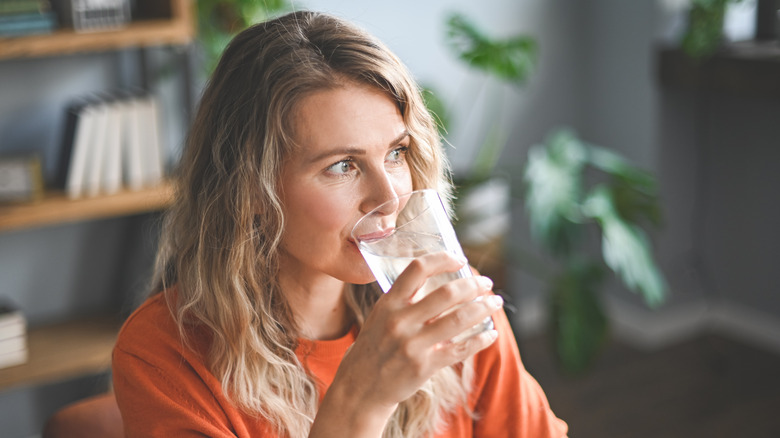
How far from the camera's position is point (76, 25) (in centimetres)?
219

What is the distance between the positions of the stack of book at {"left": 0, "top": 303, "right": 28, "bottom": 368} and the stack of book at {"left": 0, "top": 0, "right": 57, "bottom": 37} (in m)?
0.76

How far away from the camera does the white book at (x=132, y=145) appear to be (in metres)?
2.36

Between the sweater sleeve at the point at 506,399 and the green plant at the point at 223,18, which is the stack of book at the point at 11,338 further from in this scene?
the sweater sleeve at the point at 506,399

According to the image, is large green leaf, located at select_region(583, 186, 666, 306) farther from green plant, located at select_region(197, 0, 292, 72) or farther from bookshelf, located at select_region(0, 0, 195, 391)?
bookshelf, located at select_region(0, 0, 195, 391)

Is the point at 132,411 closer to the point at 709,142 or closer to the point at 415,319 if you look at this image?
the point at 415,319

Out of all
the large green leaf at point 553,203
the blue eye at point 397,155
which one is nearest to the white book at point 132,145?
the large green leaf at point 553,203

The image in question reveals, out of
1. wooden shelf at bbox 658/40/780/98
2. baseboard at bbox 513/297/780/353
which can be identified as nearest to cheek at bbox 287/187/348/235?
wooden shelf at bbox 658/40/780/98

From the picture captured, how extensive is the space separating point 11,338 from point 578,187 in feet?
5.64

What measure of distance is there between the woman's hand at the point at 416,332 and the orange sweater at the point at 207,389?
25 centimetres

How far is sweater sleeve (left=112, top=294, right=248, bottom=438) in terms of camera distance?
1009 millimetres

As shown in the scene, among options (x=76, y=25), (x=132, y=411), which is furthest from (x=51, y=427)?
(x=76, y=25)

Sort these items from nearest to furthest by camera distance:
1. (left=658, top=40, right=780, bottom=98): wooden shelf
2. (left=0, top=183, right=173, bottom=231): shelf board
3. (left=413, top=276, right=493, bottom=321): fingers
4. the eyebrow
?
(left=413, top=276, right=493, bottom=321): fingers, the eyebrow, (left=0, top=183, right=173, bottom=231): shelf board, (left=658, top=40, right=780, bottom=98): wooden shelf

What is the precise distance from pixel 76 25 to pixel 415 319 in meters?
1.74

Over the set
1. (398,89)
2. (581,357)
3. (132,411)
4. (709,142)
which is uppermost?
(398,89)
